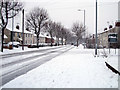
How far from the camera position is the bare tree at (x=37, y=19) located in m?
47.7

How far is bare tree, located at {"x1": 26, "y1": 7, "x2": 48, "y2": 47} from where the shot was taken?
47.7m

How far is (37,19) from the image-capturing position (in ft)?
157

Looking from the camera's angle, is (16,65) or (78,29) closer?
(16,65)

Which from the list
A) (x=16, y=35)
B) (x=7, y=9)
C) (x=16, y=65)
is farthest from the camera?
(x=16, y=35)

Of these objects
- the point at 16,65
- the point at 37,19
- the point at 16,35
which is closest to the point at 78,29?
the point at 37,19

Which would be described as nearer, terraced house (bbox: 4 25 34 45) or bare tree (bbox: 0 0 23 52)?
bare tree (bbox: 0 0 23 52)

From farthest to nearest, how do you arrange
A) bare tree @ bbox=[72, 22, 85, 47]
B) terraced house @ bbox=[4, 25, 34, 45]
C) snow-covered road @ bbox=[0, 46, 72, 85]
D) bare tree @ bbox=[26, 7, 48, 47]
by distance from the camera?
terraced house @ bbox=[4, 25, 34, 45] → bare tree @ bbox=[72, 22, 85, 47] → bare tree @ bbox=[26, 7, 48, 47] → snow-covered road @ bbox=[0, 46, 72, 85]

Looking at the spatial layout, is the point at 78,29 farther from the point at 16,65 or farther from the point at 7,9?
the point at 16,65

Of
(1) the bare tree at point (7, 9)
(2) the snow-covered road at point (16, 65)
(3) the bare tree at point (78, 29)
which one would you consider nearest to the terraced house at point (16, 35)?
(3) the bare tree at point (78, 29)

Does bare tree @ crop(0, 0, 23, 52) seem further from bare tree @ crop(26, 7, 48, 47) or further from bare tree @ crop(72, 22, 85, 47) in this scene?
bare tree @ crop(72, 22, 85, 47)

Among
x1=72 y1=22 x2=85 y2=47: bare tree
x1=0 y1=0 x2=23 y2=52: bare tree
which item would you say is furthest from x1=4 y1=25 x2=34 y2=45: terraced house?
x1=0 y1=0 x2=23 y2=52: bare tree

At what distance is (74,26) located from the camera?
5688cm

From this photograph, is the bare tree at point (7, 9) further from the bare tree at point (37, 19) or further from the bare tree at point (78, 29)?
the bare tree at point (78, 29)

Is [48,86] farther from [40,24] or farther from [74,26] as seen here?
[74,26]
